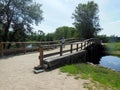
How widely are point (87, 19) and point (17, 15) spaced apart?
1449 inches

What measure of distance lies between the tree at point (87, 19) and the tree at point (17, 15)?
3195cm

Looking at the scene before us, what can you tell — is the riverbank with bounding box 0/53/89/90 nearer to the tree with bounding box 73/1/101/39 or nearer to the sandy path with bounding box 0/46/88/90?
the sandy path with bounding box 0/46/88/90

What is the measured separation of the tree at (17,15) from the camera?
29062 mm

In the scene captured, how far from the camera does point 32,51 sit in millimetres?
20906

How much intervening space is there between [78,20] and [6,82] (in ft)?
190

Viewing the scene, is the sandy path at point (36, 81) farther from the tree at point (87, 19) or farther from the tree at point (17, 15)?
the tree at point (87, 19)

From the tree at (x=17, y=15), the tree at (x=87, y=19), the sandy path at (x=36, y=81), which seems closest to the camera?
the sandy path at (x=36, y=81)

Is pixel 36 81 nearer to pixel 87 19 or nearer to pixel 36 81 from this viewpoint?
pixel 36 81

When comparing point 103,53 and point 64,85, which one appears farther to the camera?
point 103,53

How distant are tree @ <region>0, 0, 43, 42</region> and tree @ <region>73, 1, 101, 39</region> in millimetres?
31952

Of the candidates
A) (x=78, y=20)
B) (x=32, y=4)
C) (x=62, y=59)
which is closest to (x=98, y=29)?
(x=78, y=20)

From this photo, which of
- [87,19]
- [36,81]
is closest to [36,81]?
[36,81]

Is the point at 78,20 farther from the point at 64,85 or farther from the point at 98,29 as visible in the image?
the point at 64,85

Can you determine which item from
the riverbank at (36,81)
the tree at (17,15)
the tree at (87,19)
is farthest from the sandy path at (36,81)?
the tree at (87,19)
